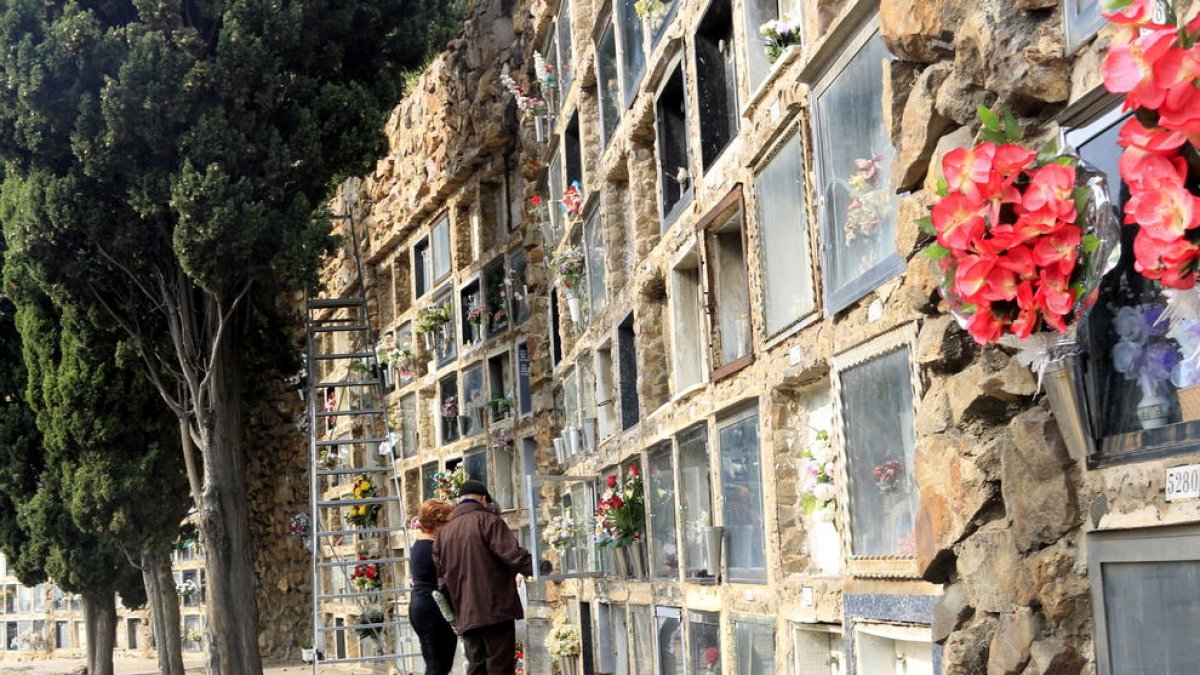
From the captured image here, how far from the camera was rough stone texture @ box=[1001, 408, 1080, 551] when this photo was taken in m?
2.47

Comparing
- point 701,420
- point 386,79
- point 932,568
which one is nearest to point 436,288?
point 386,79

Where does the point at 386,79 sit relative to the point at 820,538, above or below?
above

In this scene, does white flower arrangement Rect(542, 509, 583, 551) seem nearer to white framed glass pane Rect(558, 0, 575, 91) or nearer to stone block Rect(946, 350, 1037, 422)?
white framed glass pane Rect(558, 0, 575, 91)

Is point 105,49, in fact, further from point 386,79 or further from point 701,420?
point 701,420

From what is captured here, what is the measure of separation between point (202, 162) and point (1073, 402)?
921 centimetres

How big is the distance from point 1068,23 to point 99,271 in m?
10.4

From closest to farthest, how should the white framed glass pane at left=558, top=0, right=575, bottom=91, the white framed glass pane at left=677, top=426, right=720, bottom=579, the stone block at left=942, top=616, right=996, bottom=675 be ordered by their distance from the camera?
the stone block at left=942, top=616, right=996, bottom=675 < the white framed glass pane at left=677, top=426, right=720, bottom=579 < the white framed glass pane at left=558, top=0, right=575, bottom=91

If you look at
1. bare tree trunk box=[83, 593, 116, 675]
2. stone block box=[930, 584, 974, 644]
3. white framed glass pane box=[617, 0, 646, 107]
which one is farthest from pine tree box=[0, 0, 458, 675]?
stone block box=[930, 584, 974, 644]

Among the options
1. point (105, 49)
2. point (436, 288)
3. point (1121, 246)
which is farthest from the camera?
point (436, 288)

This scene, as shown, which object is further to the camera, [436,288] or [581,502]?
[436,288]

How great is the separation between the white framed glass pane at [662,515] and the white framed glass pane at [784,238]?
229 centimetres

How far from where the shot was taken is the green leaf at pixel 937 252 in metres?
2.47

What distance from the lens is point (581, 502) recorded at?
10.6m

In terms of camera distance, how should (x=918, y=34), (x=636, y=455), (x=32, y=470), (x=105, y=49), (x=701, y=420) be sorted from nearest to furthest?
(x=918, y=34) → (x=701, y=420) → (x=636, y=455) → (x=105, y=49) → (x=32, y=470)
